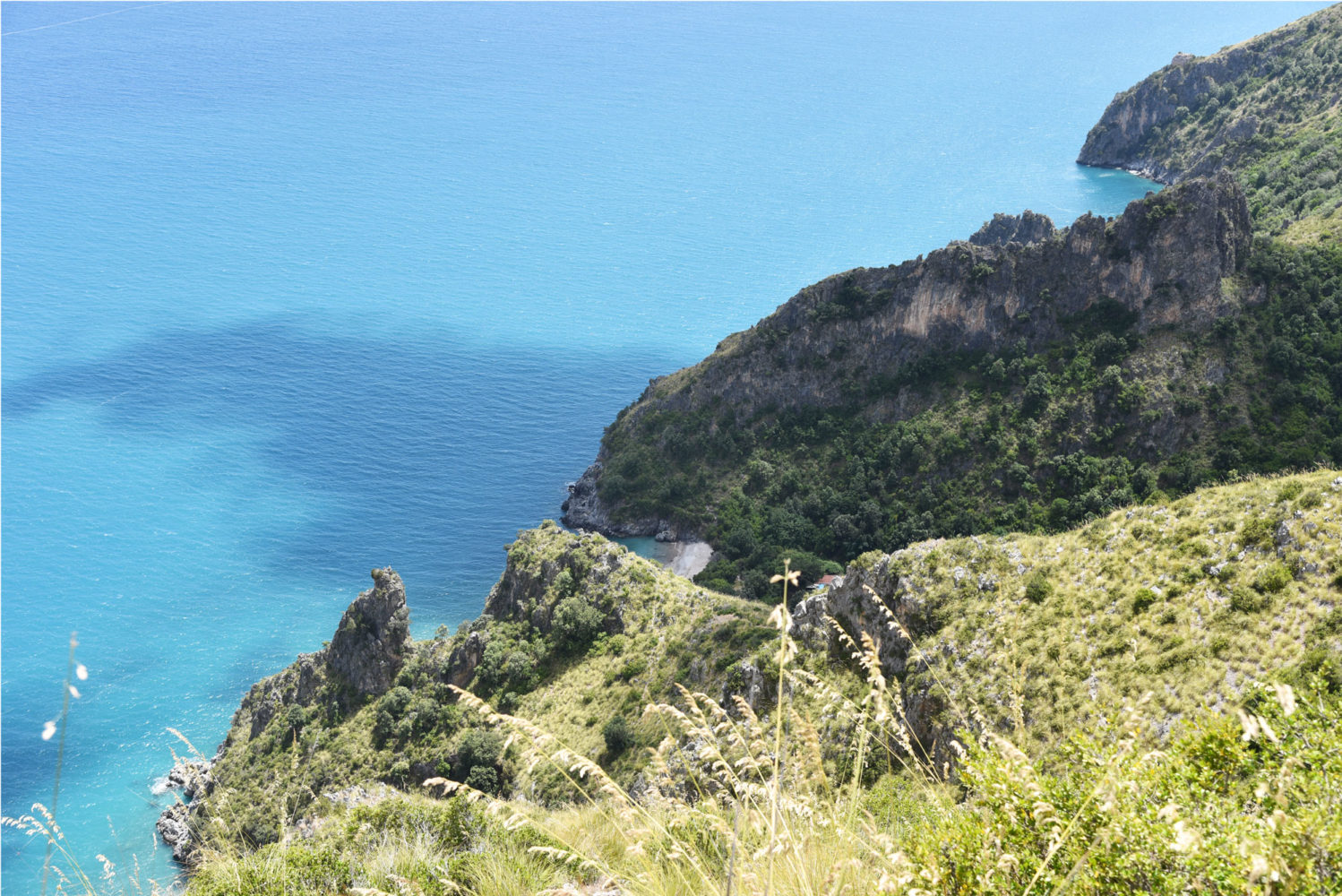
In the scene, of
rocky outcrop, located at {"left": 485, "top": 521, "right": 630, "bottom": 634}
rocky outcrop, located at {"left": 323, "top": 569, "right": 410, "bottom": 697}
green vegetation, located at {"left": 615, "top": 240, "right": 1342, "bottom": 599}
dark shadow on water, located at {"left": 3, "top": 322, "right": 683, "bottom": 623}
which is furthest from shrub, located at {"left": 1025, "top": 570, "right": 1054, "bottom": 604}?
dark shadow on water, located at {"left": 3, "top": 322, "right": 683, "bottom": 623}

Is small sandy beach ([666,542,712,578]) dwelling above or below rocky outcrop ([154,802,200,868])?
above

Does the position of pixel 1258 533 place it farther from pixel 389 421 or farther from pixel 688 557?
pixel 389 421

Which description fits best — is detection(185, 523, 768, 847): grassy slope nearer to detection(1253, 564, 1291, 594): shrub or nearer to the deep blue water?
the deep blue water

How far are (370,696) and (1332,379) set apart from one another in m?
63.7

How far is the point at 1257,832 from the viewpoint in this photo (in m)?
6.88

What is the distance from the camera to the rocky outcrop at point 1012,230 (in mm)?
104062

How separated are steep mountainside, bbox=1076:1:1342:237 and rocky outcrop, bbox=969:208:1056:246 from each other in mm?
20953

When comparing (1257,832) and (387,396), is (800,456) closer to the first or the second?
(387,396)

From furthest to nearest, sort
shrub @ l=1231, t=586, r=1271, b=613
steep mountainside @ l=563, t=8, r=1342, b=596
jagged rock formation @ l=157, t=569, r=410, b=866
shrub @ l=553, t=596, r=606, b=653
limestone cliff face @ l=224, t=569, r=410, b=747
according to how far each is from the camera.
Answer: steep mountainside @ l=563, t=8, r=1342, b=596 < limestone cliff face @ l=224, t=569, r=410, b=747 < jagged rock formation @ l=157, t=569, r=410, b=866 < shrub @ l=553, t=596, r=606, b=653 < shrub @ l=1231, t=586, r=1271, b=613

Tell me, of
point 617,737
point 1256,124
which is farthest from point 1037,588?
point 1256,124

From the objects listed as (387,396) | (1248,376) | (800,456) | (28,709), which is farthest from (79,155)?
(1248,376)

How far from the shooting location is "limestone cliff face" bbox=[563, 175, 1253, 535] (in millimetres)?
66938

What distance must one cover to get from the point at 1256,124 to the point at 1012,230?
4840 cm

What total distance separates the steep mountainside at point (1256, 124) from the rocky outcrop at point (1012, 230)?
21.0 metres
